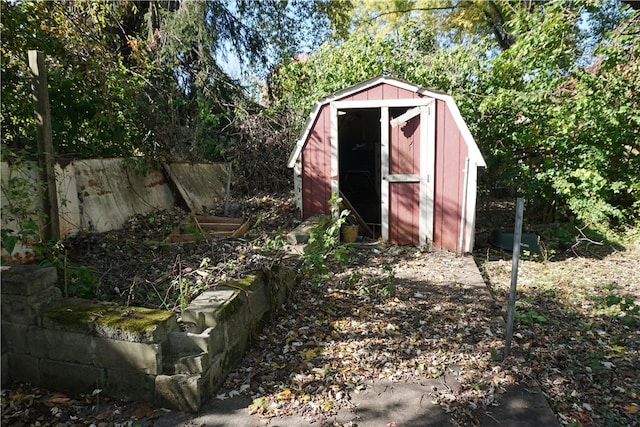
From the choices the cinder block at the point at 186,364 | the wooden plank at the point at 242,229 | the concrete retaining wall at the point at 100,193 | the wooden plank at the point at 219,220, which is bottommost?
the cinder block at the point at 186,364

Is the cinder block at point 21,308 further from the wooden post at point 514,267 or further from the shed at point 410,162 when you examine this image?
the shed at point 410,162

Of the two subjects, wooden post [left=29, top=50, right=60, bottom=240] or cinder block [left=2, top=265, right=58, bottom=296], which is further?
wooden post [left=29, top=50, right=60, bottom=240]

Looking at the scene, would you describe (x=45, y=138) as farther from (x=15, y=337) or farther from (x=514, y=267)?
(x=514, y=267)

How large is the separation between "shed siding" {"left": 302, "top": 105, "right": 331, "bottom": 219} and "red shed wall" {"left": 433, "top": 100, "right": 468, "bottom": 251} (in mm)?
1841

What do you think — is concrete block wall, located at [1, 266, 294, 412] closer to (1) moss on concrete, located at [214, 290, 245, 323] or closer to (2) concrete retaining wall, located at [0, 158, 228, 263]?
(1) moss on concrete, located at [214, 290, 245, 323]

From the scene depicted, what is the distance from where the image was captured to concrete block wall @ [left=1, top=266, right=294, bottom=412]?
2656mm

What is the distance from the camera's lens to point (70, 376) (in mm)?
2828

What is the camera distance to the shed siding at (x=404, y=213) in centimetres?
675

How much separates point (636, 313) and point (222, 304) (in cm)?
443

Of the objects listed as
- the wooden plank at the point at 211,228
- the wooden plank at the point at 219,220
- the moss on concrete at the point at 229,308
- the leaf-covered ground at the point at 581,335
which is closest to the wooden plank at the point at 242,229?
the wooden plank at the point at 211,228

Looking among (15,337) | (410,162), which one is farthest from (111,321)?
(410,162)

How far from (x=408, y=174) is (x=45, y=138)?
5.07 metres

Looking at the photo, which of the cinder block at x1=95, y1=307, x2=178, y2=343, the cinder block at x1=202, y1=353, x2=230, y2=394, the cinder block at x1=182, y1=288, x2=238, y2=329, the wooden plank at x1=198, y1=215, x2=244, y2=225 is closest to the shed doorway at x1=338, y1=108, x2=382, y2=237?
the wooden plank at x1=198, y1=215, x2=244, y2=225

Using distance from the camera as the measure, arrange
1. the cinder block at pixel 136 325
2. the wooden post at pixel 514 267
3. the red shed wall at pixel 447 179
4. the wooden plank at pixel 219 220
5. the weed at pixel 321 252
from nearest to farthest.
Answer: the cinder block at pixel 136 325, the wooden post at pixel 514 267, the weed at pixel 321 252, the red shed wall at pixel 447 179, the wooden plank at pixel 219 220
